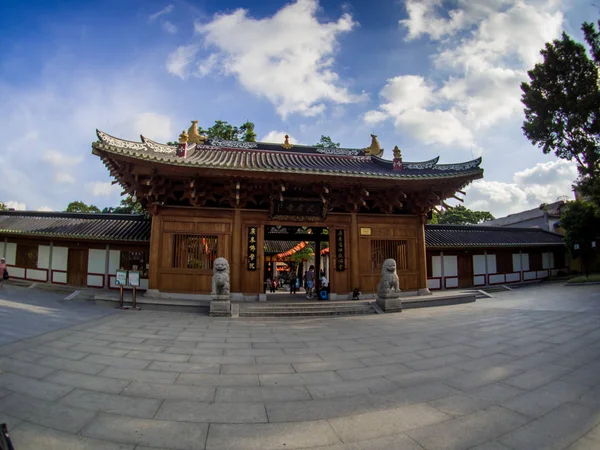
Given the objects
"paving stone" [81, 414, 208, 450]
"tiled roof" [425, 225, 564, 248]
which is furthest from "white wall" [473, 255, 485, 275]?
"paving stone" [81, 414, 208, 450]

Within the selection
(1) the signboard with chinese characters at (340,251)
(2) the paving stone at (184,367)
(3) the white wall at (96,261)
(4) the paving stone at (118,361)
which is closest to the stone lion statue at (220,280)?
(4) the paving stone at (118,361)

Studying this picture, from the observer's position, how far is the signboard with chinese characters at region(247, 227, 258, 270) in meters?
11.8

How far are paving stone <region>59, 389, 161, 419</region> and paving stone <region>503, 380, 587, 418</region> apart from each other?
14.1ft

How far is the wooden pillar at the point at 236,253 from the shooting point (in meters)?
11.6

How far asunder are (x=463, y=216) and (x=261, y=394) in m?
56.4

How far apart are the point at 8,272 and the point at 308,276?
17028 mm

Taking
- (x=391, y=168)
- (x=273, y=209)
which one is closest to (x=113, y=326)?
(x=273, y=209)

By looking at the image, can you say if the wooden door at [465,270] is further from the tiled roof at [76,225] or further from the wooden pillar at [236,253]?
the tiled roof at [76,225]

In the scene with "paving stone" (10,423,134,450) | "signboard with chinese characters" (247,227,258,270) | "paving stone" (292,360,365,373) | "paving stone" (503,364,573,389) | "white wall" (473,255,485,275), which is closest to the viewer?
"paving stone" (10,423,134,450)

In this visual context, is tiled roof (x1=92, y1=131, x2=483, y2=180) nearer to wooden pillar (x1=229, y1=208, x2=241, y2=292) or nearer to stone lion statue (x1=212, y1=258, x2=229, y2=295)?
wooden pillar (x1=229, y1=208, x2=241, y2=292)

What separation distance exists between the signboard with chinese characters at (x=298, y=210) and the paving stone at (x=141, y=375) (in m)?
8.10

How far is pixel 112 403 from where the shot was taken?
3467 mm

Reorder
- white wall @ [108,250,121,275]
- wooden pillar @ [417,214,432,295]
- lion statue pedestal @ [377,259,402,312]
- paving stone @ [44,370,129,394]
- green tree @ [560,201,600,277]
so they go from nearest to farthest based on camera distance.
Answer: paving stone @ [44,370,129,394], lion statue pedestal @ [377,259,402,312], wooden pillar @ [417,214,432,295], white wall @ [108,250,121,275], green tree @ [560,201,600,277]

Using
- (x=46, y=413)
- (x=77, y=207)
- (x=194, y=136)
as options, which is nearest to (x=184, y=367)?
(x=46, y=413)
